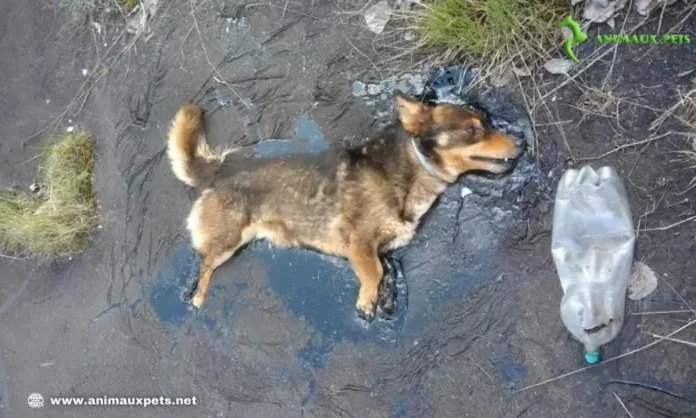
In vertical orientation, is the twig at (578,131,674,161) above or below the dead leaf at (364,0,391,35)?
below

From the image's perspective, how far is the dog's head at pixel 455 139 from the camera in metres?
3.70

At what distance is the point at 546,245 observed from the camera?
367cm

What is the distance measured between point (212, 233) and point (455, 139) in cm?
137

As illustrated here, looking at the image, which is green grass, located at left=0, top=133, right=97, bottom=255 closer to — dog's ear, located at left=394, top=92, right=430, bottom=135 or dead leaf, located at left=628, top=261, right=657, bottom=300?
dog's ear, located at left=394, top=92, right=430, bottom=135

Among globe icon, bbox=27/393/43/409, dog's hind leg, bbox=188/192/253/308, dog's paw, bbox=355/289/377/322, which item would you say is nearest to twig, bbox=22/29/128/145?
dog's hind leg, bbox=188/192/253/308

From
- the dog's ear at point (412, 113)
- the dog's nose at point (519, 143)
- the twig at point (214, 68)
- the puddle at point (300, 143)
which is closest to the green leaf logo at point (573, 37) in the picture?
the dog's nose at point (519, 143)

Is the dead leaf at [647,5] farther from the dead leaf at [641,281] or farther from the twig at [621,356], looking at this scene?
the twig at [621,356]

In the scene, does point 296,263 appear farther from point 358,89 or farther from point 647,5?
point 647,5

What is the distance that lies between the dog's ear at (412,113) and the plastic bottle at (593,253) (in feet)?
2.55

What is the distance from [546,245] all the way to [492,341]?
0.54 metres

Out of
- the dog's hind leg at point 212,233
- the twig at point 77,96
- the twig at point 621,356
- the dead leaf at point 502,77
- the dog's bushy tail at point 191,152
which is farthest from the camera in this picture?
the twig at point 77,96

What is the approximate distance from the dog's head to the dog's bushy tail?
109cm

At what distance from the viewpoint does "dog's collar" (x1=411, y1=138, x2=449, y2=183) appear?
3.83 metres

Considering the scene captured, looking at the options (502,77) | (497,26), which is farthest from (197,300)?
(497,26)
